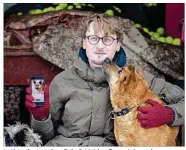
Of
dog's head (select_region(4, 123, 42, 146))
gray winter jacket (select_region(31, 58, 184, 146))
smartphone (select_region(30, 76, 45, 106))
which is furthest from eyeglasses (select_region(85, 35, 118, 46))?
dog's head (select_region(4, 123, 42, 146))

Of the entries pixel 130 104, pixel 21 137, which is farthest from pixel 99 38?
pixel 21 137

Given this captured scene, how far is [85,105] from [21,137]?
0.37 m

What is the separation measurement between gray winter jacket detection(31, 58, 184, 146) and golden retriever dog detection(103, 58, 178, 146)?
0.29 ft

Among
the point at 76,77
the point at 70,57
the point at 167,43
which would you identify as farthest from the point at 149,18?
the point at 76,77

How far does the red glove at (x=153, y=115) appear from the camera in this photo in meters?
3.00

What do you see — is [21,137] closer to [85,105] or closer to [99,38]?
[85,105]

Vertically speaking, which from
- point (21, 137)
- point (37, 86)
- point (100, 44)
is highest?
point (100, 44)

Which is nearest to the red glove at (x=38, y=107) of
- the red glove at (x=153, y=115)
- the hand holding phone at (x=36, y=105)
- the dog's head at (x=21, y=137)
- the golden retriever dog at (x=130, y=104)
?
the hand holding phone at (x=36, y=105)

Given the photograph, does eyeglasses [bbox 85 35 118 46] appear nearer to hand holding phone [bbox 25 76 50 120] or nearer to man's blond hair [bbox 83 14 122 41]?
man's blond hair [bbox 83 14 122 41]

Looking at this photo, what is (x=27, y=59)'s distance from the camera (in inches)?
153

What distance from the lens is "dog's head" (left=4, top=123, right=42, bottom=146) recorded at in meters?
3.15

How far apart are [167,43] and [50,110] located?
1.10m

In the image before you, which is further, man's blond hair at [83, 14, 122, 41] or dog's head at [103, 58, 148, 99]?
man's blond hair at [83, 14, 122, 41]

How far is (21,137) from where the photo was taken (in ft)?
10.4
